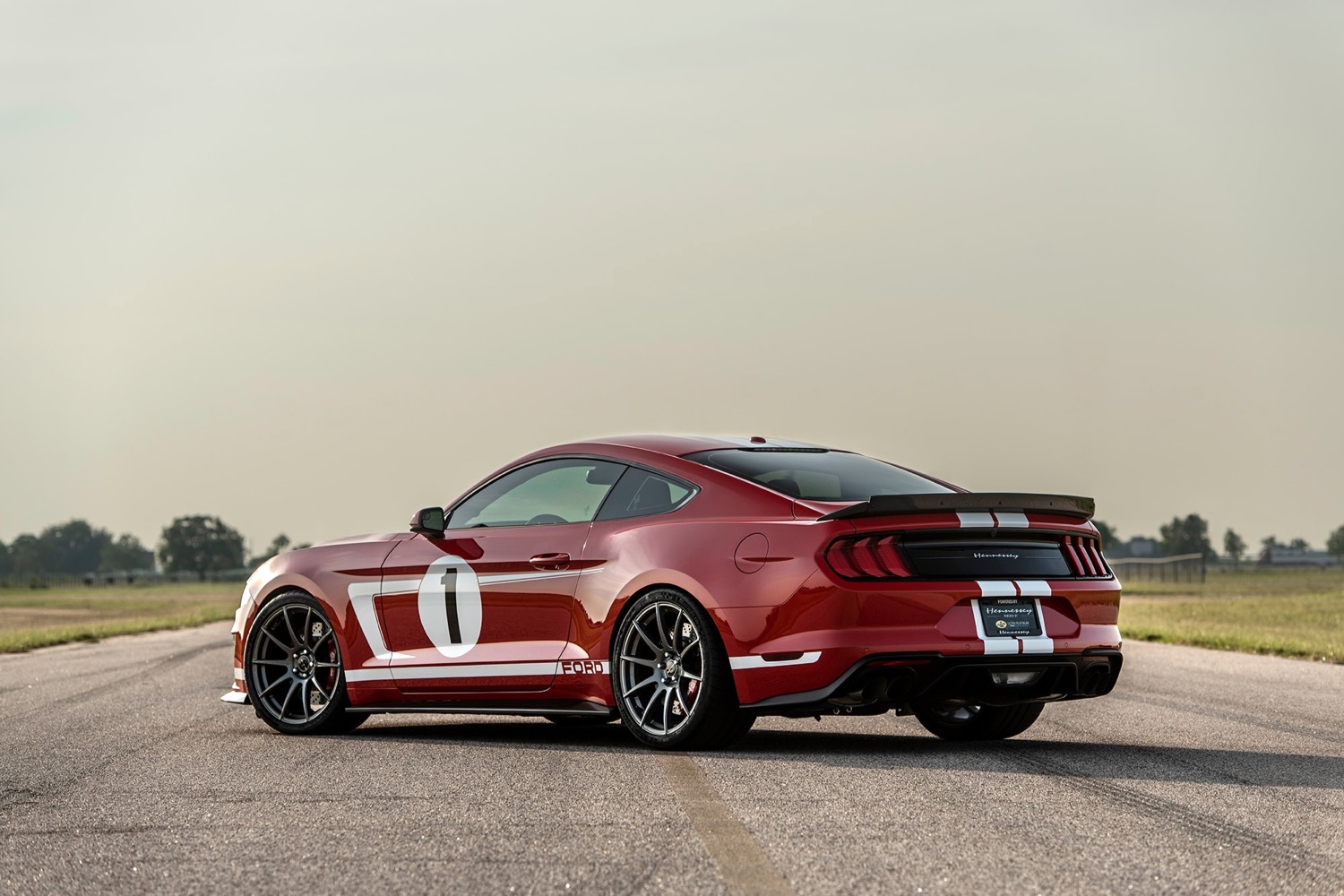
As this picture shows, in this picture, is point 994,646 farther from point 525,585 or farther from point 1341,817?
point 525,585

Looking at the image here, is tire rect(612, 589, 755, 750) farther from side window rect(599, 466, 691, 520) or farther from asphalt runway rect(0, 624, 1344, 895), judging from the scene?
side window rect(599, 466, 691, 520)

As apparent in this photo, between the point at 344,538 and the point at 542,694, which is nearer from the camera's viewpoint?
the point at 542,694

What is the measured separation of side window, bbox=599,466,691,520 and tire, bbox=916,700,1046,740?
165cm

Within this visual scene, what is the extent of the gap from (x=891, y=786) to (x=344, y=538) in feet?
13.0

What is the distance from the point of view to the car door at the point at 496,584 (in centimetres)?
794

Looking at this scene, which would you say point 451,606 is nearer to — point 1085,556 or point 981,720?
point 981,720

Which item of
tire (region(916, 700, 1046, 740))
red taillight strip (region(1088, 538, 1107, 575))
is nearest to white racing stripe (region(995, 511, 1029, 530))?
red taillight strip (region(1088, 538, 1107, 575))

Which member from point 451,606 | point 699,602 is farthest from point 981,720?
point 451,606

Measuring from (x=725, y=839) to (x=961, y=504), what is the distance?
8.26ft

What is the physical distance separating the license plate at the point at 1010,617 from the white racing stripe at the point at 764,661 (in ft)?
2.53

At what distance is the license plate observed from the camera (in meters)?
7.09

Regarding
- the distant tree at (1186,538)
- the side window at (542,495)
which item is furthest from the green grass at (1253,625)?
the distant tree at (1186,538)

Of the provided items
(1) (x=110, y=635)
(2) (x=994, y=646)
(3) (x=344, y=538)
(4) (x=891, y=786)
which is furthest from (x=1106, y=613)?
(1) (x=110, y=635)

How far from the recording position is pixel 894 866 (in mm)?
4652
